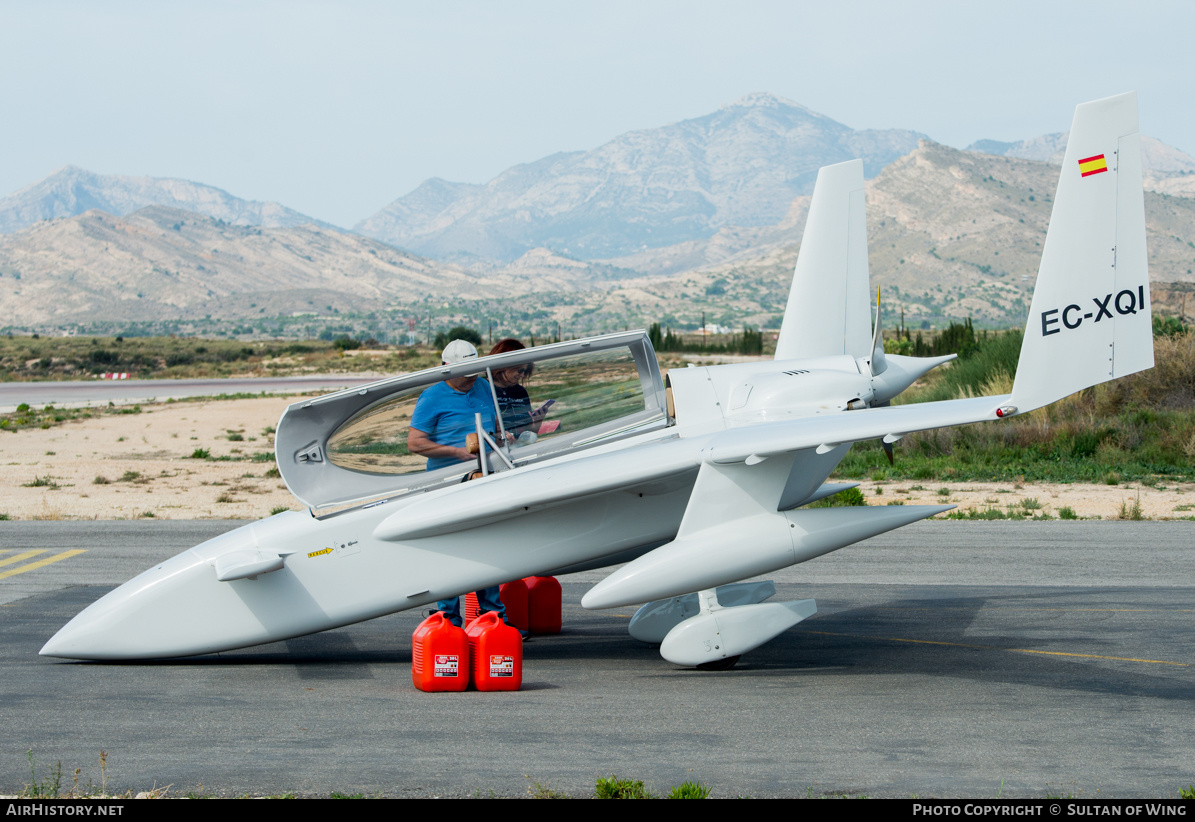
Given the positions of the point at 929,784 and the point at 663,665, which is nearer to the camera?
the point at 929,784

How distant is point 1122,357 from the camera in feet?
24.2

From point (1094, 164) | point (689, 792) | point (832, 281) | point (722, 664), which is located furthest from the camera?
point (832, 281)

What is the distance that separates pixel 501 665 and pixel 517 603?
2189mm

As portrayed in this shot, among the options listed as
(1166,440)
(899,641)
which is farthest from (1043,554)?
(1166,440)

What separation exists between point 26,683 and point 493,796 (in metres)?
4.74

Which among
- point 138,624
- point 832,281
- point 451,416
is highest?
point 832,281

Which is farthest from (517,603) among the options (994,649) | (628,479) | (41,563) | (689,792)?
(41,563)

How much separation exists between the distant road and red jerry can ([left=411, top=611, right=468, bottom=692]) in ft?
146

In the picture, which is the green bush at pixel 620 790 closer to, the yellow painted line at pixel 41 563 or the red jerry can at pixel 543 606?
the red jerry can at pixel 543 606

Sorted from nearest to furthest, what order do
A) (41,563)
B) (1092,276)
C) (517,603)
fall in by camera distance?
(1092,276), (517,603), (41,563)

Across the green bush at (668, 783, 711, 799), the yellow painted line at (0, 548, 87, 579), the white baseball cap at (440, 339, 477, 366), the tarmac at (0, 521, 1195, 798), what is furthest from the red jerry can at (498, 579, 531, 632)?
the yellow painted line at (0, 548, 87, 579)

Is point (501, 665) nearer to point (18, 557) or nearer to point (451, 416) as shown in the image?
point (451, 416)

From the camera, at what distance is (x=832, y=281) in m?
10.8
